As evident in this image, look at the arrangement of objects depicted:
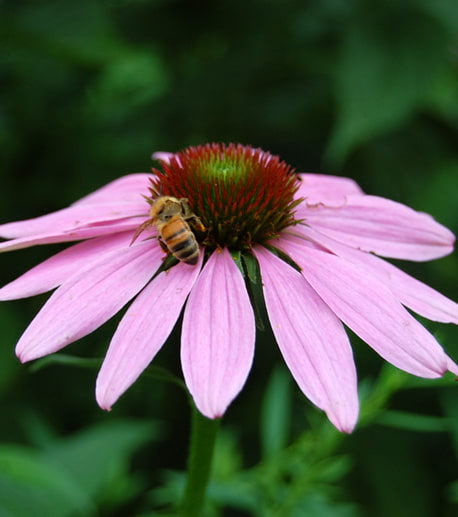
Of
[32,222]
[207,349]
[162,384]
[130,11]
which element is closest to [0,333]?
[162,384]

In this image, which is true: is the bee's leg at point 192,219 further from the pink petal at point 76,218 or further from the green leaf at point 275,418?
the green leaf at point 275,418

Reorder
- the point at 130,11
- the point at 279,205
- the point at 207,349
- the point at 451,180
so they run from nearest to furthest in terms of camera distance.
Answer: the point at 207,349 < the point at 279,205 < the point at 451,180 < the point at 130,11

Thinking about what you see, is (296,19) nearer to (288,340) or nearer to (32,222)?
(32,222)

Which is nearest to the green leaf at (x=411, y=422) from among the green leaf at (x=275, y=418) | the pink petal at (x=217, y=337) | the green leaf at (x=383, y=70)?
the green leaf at (x=275, y=418)

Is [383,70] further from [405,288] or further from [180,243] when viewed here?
[180,243]

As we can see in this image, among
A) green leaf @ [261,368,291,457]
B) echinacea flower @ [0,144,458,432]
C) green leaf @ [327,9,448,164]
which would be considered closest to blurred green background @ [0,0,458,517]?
green leaf @ [327,9,448,164]

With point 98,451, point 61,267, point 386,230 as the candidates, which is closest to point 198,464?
point 61,267

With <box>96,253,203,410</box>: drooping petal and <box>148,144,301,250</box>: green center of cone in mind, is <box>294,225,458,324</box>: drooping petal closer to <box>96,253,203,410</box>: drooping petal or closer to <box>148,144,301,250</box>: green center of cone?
<box>148,144,301,250</box>: green center of cone
